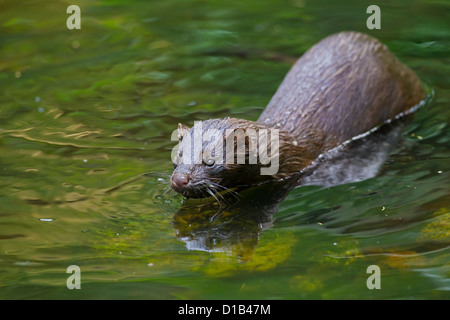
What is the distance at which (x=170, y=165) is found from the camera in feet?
21.6

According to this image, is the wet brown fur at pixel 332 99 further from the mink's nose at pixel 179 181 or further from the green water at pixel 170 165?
the mink's nose at pixel 179 181

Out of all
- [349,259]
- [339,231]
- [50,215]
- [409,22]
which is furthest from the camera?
[409,22]

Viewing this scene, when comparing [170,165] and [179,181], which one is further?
[170,165]

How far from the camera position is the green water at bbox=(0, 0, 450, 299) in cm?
494

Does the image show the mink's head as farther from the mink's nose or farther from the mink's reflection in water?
the mink's reflection in water

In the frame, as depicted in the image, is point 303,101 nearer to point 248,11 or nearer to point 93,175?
point 93,175

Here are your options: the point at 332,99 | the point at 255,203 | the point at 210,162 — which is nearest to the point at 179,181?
the point at 210,162

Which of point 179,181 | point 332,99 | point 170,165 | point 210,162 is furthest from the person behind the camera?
point 332,99

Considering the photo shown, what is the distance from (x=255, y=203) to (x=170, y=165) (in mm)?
901

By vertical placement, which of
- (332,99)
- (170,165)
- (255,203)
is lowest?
(255,203)

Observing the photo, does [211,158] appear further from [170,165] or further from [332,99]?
[332,99]

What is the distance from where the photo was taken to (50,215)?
19.1 ft
